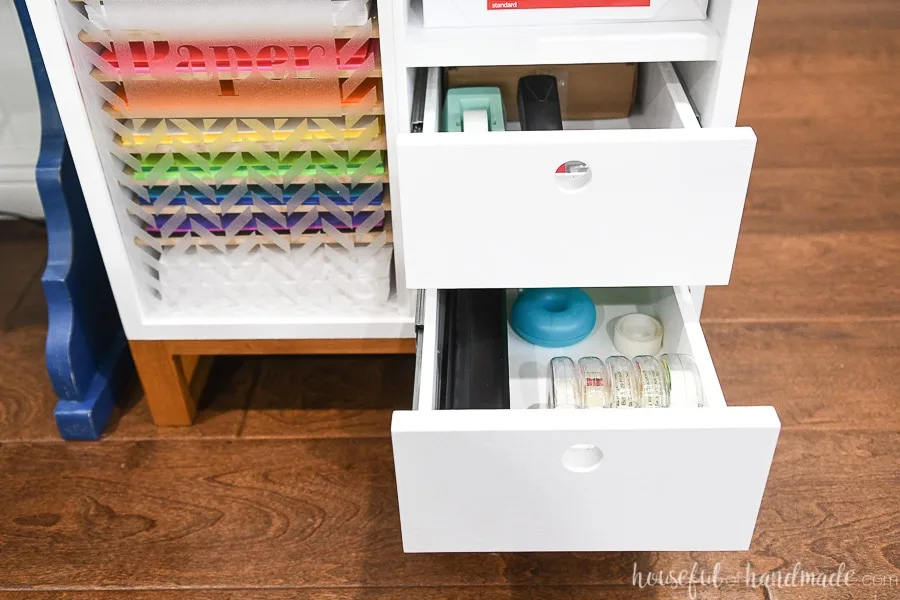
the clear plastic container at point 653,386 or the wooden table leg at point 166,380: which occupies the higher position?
the clear plastic container at point 653,386

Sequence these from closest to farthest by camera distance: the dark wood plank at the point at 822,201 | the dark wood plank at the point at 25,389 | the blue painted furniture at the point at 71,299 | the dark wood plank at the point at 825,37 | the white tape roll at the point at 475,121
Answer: the white tape roll at the point at 475,121, the blue painted furniture at the point at 71,299, the dark wood plank at the point at 25,389, the dark wood plank at the point at 822,201, the dark wood plank at the point at 825,37

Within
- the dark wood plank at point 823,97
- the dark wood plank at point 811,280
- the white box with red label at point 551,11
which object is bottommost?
the dark wood plank at point 811,280

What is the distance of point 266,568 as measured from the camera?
940mm

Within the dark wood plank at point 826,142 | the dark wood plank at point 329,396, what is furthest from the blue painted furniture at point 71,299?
the dark wood plank at point 826,142

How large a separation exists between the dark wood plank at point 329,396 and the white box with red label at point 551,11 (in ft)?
1.62

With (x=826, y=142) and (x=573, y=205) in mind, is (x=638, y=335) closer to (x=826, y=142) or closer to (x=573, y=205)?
(x=573, y=205)

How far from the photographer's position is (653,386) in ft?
2.68

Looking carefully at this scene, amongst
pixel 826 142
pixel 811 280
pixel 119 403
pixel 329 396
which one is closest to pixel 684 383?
pixel 329 396

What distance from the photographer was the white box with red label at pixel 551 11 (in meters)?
0.84

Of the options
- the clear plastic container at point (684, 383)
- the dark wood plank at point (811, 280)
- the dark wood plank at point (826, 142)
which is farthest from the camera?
the dark wood plank at point (826, 142)

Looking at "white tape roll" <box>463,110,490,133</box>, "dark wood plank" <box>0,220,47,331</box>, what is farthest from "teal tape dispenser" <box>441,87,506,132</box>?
"dark wood plank" <box>0,220,47,331</box>

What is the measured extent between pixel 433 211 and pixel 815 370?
25.8 inches

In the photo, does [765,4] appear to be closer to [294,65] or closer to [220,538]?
[294,65]

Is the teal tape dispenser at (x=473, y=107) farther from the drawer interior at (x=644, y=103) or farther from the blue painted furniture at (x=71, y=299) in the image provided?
the blue painted furniture at (x=71, y=299)
